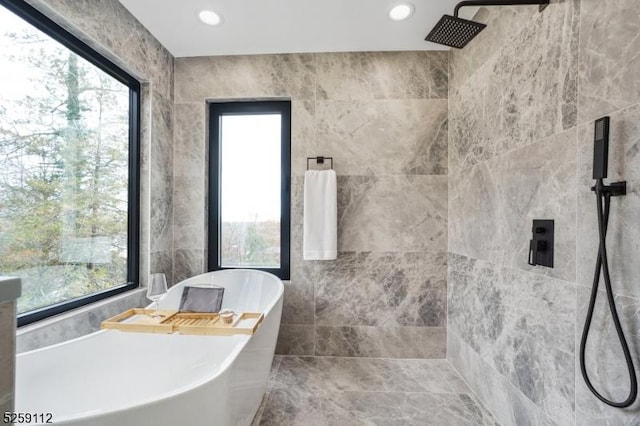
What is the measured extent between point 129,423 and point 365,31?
2377 mm

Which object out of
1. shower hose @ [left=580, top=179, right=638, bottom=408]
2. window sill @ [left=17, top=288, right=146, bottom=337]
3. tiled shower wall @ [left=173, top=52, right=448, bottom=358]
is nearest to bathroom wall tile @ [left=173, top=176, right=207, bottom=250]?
window sill @ [left=17, top=288, right=146, bottom=337]

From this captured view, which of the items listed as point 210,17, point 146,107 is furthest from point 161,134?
point 210,17

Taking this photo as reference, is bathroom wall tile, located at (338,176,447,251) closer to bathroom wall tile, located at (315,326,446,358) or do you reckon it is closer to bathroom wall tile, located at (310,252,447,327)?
→ bathroom wall tile, located at (310,252,447,327)

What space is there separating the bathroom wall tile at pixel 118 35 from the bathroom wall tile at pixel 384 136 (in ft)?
4.15

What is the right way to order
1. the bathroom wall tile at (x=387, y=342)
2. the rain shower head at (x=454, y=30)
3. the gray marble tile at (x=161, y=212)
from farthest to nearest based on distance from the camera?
the bathroom wall tile at (x=387, y=342), the gray marble tile at (x=161, y=212), the rain shower head at (x=454, y=30)

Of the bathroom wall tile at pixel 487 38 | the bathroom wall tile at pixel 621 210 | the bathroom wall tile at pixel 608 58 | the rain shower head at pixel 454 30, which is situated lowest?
the bathroom wall tile at pixel 621 210

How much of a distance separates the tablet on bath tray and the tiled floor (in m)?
0.66

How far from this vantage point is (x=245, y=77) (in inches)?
91.3

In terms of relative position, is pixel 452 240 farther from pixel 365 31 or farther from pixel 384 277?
pixel 365 31

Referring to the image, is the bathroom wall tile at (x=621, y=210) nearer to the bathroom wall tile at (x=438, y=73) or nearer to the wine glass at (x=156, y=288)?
the bathroom wall tile at (x=438, y=73)

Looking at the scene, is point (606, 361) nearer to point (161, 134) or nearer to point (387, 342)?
point (387, 342)

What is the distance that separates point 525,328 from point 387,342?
3.56ft

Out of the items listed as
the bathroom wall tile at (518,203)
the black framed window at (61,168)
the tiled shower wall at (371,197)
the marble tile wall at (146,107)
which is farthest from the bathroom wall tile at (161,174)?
the bathroom wall tile at (518,203)

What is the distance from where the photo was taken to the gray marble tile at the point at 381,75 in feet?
7.30
